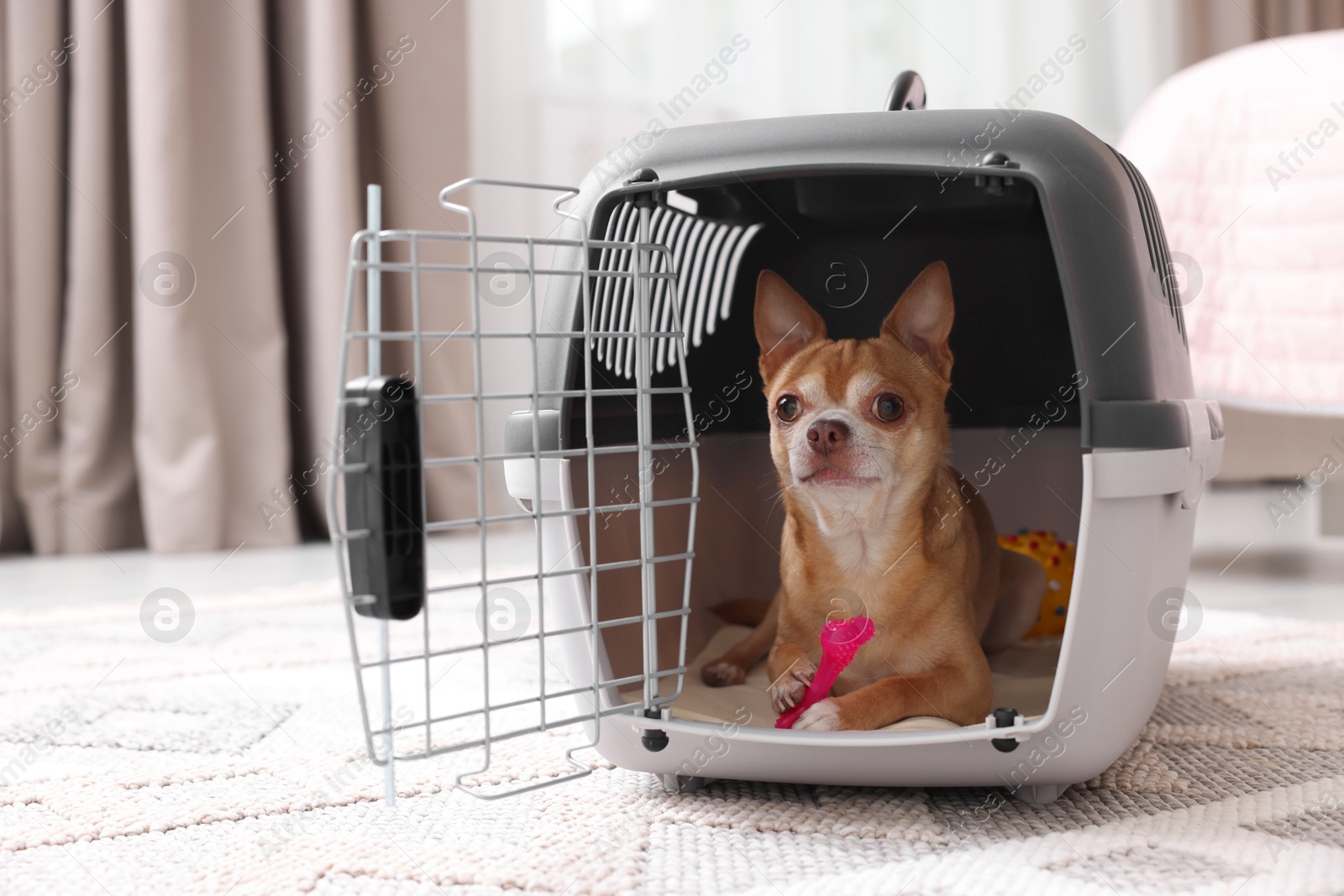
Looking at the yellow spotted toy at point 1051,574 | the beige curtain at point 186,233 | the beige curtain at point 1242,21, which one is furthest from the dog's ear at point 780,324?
the beige curtain at point 1242,21

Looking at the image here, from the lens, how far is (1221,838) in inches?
37.5

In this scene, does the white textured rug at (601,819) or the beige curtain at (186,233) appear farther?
the beige curtain at (186,233)

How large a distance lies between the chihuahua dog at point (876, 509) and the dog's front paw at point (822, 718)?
0.16ft

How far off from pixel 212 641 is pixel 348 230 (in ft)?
5.04

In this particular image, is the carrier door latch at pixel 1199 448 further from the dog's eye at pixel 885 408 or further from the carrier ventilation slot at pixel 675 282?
the carrier ventilation slot at pixel 675 282

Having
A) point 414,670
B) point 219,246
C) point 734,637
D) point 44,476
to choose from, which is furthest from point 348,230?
point 734,637

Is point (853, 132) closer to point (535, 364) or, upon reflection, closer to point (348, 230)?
point (535, 364)

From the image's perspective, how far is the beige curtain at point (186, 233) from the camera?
2902 mm

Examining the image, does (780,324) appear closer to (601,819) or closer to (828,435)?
(828,435)

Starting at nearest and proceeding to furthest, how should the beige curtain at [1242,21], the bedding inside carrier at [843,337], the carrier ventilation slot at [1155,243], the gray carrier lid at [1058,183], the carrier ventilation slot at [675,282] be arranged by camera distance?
the gray carrier lid at [1058,183]
the carrier ventilation slot at [1155,243]
the carrier ventilation slot at [675,282]
the bedding inside carrier at [843,337]
the beige curtain at [1242,21]

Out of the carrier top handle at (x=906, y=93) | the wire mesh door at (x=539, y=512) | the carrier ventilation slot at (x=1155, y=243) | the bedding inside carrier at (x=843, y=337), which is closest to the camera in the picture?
the wire mesh door at (x=539, y=512)

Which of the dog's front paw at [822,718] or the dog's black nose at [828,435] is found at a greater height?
the dog's black nose at [828,435]

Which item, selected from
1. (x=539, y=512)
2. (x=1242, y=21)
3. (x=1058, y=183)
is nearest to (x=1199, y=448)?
(x=1058, y=183)

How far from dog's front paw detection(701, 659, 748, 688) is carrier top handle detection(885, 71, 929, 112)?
27.6 inches
